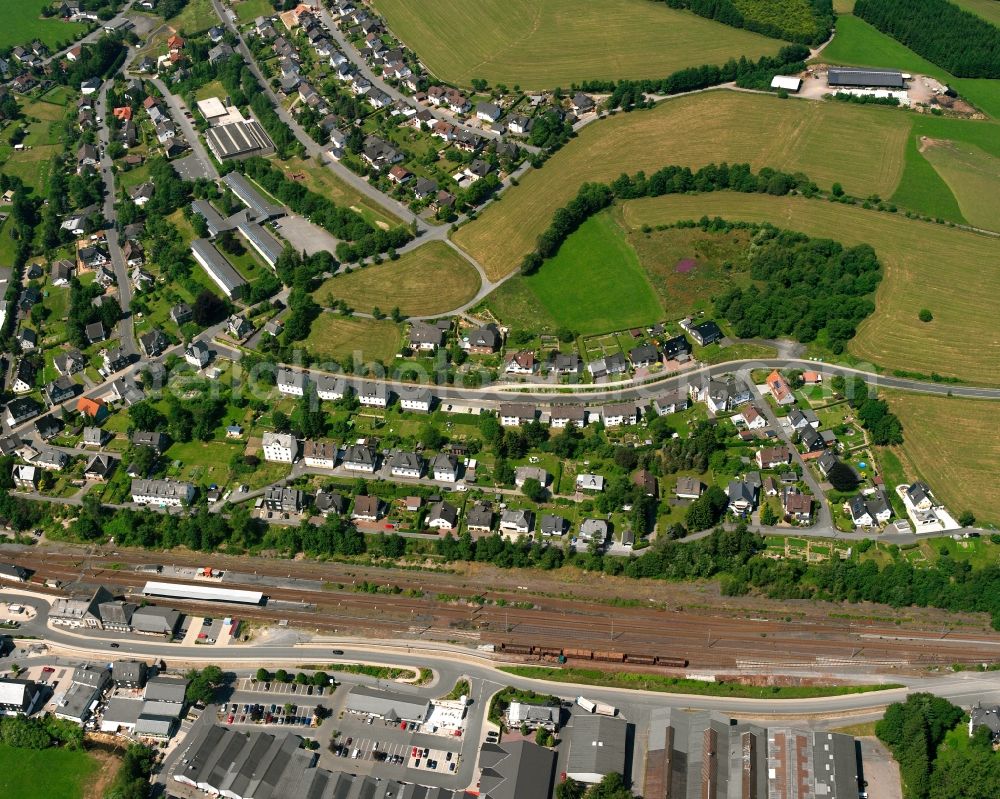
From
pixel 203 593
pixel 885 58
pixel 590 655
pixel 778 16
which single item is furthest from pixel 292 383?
pixel 885 58

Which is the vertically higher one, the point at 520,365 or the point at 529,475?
the point at 520,365

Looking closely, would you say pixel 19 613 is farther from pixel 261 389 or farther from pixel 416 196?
pixel 416 196

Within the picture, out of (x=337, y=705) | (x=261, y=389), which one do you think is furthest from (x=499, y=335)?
(x=337, y=705)

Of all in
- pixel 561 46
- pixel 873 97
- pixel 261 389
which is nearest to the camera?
pixel 261 389

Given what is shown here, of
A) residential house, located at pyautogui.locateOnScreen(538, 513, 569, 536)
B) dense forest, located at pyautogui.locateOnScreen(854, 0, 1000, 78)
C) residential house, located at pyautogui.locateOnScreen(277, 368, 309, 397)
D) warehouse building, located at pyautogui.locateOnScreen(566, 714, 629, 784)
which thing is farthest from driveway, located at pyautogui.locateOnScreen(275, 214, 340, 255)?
dense forest, located at pyautogui.locateOnScreen(854, 0, 1000, 78)

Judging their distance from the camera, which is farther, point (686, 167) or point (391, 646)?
point (686, 167)

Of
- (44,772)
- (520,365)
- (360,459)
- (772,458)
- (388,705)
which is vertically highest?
(520,365)

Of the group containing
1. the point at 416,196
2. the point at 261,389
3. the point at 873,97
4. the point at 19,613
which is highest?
the point at 873,97

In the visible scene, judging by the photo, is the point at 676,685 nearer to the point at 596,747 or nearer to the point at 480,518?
the point at 596,747
